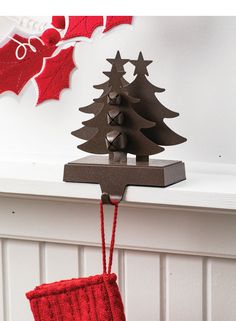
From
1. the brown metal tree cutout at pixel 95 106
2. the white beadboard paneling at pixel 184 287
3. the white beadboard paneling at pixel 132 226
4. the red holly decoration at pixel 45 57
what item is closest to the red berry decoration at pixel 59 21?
the red holly decoration at pixel 45 57

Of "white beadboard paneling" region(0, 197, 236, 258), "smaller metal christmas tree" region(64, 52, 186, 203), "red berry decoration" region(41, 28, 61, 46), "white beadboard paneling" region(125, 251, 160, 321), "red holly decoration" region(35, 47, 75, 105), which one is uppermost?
"red berry decoration" region(41, 28, 61, 46)

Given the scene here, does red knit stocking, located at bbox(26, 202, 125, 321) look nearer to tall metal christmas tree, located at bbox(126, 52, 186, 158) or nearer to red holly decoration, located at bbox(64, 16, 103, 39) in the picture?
tall metal christmas tree, located at bbox(126, 52, 186, 158)

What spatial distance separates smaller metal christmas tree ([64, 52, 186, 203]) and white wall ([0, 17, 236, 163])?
78mm

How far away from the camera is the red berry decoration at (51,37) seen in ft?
3.99

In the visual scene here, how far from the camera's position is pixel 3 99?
1275mm

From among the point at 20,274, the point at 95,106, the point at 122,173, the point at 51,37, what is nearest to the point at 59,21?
the point at 51,37

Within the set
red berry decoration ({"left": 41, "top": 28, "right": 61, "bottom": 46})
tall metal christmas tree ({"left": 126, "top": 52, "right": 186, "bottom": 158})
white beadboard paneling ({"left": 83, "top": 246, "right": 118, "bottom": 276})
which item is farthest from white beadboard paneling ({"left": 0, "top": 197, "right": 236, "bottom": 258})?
red berry decoration ({"left": 41, "top": 28, "right": 61, "bottom": 46})

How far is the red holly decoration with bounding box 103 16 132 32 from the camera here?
3.81 ft

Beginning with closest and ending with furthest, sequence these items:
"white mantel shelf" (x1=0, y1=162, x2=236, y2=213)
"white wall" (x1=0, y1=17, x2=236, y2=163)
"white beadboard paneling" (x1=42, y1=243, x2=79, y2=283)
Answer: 1. "white mantel shelf" (x1=0, y1=162, x2=236, y2=213)
2. "white wall" (x1=0, y1=17, x2=236, y2=163)
3. "white beadboard paneling" (x1=42, y1=243, x2=79, y2=283)

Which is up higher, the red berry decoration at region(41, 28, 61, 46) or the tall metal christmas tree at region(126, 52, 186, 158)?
the red berry decoration at region(41, 28, 61, 46)

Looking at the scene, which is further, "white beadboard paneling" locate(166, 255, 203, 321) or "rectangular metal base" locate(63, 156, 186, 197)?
"white beadboard paneling" locate(166, 255, 203, 321)

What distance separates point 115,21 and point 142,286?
0.43 meters

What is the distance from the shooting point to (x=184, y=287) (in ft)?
3.80

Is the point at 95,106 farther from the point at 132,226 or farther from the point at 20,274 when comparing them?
the point at 20,274
